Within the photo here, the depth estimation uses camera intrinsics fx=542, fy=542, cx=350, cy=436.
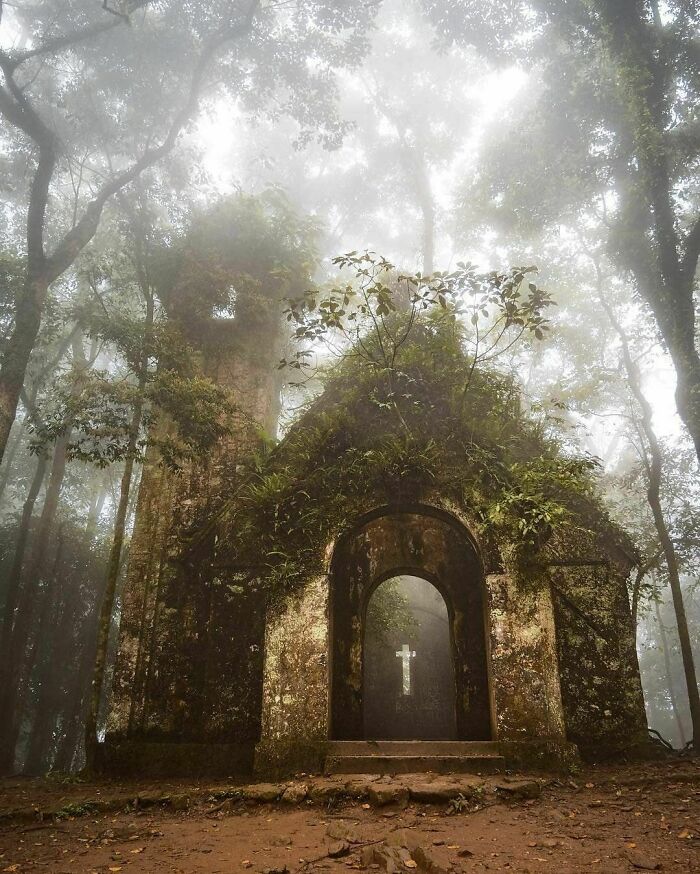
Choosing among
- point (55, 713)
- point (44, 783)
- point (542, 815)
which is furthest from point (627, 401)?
point (55, 713)

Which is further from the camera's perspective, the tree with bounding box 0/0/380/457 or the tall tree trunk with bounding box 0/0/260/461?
the tree with bounding box 0/0/380/457

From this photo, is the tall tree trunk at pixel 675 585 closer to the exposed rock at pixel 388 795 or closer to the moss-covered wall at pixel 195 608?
the exposed rock at pixel 388 795

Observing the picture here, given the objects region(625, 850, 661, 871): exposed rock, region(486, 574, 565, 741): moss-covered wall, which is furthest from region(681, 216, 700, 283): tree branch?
region(625, 850, 661, 871): exposed rock

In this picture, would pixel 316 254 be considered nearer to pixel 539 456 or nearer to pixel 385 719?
pixel 539 456

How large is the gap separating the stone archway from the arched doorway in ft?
16.5

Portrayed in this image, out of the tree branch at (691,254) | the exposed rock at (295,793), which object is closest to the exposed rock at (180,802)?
the exposed rock at (295,793)

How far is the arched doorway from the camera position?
14.1m

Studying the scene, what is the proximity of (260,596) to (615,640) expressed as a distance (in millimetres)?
4353

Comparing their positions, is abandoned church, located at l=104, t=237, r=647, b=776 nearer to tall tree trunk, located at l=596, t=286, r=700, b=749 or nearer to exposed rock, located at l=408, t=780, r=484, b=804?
exposed rock, located at l=408, t=780, r=484, b=804

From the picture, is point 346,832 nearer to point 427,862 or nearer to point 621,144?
point 427,862

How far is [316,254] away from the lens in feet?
41.3

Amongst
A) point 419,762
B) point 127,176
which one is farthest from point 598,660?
point 127,176

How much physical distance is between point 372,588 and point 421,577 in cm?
79

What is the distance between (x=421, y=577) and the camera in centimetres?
800
